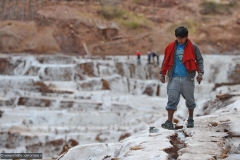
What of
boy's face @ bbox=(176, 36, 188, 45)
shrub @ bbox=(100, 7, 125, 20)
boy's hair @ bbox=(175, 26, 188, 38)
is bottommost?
boy's face @ bbox=(176, 36, 188, 45)

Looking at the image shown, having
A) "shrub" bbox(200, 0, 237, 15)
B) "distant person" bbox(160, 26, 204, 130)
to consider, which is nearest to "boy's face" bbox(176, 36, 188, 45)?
"distant person" bbox(160, 26, 204, 130)

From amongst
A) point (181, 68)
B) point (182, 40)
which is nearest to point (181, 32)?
point (182, 40)

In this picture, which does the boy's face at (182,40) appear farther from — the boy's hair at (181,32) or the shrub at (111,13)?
the shrub at (111,13)

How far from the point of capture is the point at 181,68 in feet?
15.7

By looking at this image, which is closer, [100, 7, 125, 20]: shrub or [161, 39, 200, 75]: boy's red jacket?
[161, 39, 200, 75]: boy's red jacket

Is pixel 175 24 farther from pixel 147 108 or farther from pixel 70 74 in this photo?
pixel 147 108

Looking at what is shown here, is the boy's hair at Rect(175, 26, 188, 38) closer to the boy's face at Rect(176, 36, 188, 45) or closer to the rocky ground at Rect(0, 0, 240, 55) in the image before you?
the boy's face at Rect(176, 36, 188, 45)

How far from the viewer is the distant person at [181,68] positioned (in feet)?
15.4

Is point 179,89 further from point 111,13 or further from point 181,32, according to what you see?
point 111,13

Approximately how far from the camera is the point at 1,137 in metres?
10.4

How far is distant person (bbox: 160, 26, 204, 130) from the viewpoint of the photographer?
4.70 metres

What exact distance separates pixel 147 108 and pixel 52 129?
4153 millimetres

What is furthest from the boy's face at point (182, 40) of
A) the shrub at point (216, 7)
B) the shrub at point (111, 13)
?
the shrub at point (216, 7)

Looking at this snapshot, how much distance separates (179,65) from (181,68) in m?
0.05
